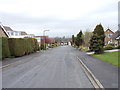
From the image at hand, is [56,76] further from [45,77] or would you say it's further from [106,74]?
Answer: [106,74]

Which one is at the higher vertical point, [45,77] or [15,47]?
[15,47]

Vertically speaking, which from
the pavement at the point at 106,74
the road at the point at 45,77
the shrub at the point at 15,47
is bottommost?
the road at the point at 45,77

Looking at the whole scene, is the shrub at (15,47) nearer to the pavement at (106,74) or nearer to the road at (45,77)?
the road at (45,77)

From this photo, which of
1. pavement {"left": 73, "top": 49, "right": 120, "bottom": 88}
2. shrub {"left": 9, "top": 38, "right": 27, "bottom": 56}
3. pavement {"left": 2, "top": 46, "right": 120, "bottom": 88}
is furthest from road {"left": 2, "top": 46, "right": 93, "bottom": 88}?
shrub {"left": 9, "top": 38, "right": 27, "bottom": 56}

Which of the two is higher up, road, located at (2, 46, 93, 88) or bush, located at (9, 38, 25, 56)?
bush, located at (9, 38, 25, 56)

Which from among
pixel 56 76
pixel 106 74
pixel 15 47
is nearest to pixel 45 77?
pixel 56 76

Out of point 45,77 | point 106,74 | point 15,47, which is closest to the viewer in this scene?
point 45,77

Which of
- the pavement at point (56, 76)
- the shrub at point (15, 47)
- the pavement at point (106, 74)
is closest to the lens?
the pavement at point (106, 74)

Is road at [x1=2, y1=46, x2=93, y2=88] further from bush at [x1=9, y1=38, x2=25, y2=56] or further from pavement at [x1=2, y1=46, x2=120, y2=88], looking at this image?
bush at [x1=9, y1=38, x2=25, y2=56]

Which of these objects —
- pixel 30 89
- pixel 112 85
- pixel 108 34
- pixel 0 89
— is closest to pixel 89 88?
pixel 112 85

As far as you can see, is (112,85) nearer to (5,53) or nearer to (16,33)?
(5,53)

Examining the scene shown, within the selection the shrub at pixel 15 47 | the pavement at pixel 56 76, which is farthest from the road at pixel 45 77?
the shrub at pixel 15 47

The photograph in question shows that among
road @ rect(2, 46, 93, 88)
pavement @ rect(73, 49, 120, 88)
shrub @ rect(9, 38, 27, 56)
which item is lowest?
road @ rect(2, 46, 93, 88)

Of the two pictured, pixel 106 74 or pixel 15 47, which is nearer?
pixel 106 74
